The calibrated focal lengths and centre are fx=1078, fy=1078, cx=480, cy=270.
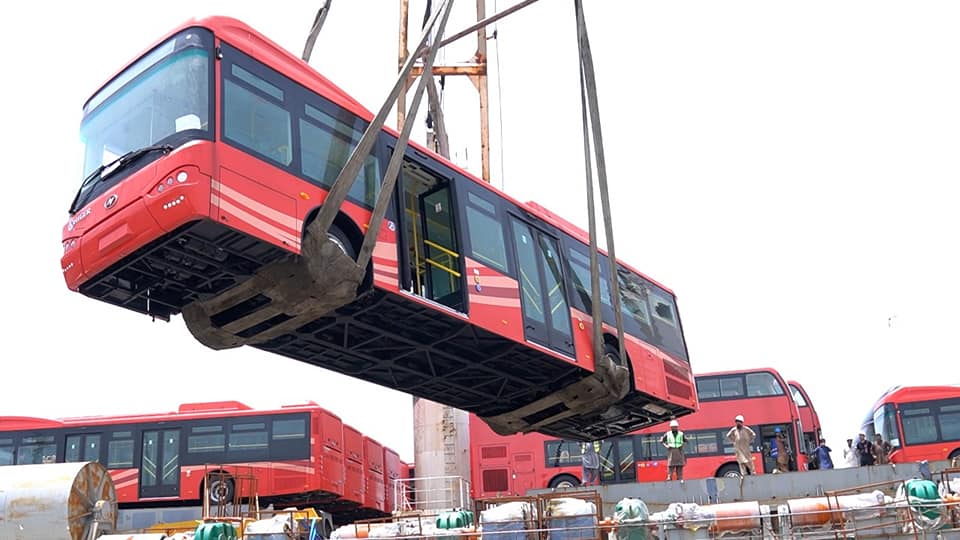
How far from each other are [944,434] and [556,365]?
743 inches

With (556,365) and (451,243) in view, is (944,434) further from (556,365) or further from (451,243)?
(451,243)

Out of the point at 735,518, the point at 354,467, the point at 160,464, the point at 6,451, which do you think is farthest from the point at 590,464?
the point at 6,451

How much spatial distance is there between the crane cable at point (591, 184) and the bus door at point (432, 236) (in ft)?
8.66

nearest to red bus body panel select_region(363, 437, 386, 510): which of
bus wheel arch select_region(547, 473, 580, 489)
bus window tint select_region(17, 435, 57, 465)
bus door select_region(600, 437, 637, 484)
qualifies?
bus wheel arch select_region(547, 473, 580, 489)

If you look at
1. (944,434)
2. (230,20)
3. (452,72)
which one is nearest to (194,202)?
(230,20)

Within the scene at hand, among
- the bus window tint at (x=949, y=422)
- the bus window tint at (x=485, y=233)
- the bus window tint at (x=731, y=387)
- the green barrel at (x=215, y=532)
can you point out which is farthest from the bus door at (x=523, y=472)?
the bus window tint at (x=485, y=233)

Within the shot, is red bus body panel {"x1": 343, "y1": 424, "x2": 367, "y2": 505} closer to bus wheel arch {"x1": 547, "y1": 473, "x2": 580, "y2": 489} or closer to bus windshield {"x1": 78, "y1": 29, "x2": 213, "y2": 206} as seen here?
bus wheel arch {"x1": 547, "y1": 473, "x2": 580, "y2": 489}

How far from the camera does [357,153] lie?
11375mm

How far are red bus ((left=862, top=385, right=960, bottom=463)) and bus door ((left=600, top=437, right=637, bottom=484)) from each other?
23.9ft

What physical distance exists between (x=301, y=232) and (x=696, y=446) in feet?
65.0

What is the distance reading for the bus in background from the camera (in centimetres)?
2927

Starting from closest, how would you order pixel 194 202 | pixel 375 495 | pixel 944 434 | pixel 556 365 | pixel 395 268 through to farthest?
pixel 194 202 < pixel 395 268 < pixel 556 365 < pixel 944 434 < pixel 375 495

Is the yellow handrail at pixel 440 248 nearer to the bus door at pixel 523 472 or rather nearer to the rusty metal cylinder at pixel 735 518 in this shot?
the rusty metal cylinder at pixel 735 518

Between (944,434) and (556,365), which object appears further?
(944,434)
